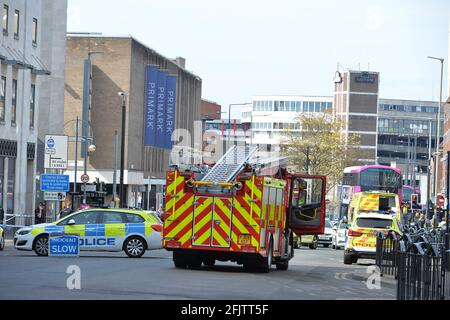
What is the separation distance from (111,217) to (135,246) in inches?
45.4

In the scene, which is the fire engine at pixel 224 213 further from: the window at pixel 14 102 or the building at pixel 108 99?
the building at pixel 108 99

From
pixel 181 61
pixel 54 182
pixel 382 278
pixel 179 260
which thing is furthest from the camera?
pixel 181 61

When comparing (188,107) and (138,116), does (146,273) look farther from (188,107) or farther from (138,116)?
(188,107)

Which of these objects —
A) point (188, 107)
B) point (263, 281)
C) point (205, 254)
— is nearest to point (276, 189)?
point (205, 254)

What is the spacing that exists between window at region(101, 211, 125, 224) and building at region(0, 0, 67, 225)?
1852cm

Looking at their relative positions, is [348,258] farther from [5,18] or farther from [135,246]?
[5,18]

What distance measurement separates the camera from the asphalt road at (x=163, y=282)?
19.6 metres

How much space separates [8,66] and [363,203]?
19438 mm

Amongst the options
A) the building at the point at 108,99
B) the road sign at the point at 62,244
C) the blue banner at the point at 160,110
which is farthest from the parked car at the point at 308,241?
the blue banner at the point at 160,110

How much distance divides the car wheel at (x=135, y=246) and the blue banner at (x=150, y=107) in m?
62.1

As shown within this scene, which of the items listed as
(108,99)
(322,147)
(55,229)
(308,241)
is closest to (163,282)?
(55,229)

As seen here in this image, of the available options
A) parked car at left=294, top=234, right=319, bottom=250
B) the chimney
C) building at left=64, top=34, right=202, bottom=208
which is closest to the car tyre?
parked car at left=294, top=234, right=319, bottom=250

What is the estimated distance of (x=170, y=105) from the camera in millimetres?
97562

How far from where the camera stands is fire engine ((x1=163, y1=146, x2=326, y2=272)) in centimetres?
2755
